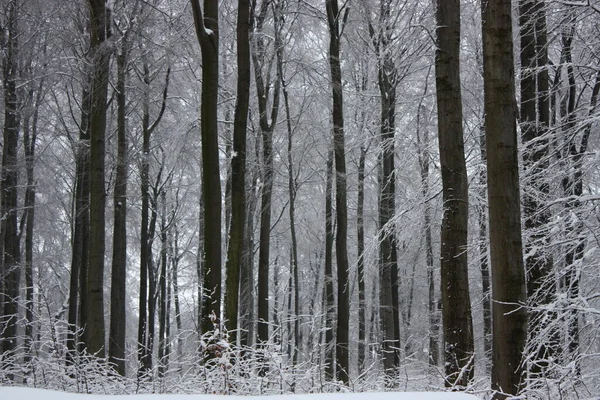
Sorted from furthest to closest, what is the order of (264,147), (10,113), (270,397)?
(264,147)
(10,113)
(270,397)

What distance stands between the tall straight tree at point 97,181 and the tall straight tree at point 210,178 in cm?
245

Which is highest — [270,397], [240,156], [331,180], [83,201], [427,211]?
[331,180]

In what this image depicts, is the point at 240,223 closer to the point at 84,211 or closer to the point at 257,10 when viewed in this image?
the point at 84,211

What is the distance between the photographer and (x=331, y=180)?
61.3 feet

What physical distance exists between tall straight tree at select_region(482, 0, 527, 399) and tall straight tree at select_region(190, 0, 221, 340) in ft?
14.2

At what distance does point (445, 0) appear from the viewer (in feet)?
27.2

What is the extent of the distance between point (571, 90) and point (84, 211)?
13.0m

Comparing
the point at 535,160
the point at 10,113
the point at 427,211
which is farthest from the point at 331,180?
the point at 10,113

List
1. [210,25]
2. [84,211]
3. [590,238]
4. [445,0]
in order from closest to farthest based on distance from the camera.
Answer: [590,238] → [445,0] → [210,25] → [84,211]

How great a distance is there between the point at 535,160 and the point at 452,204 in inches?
119

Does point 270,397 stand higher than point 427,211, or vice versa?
point 427,211

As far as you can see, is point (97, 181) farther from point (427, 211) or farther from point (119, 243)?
point (427, 211)

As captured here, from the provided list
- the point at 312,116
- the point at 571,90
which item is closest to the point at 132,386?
the point at 571,90

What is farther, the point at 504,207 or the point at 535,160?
the point at 535,160
